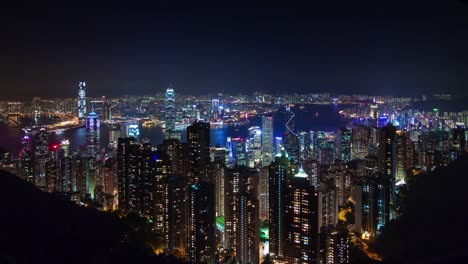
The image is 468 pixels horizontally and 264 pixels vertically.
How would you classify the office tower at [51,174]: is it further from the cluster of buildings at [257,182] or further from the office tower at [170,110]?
the office tower at [170,110]

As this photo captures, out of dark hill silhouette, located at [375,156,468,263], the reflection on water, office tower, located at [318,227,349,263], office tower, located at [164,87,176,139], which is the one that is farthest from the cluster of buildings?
office tower, located at [164,87,176,139]

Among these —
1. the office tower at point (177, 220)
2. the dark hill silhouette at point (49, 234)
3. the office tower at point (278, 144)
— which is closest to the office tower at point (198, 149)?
the office tower at point (177, 220)

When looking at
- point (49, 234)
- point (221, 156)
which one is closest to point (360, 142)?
point (221, 156)

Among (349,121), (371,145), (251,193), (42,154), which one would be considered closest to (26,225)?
(251,193)

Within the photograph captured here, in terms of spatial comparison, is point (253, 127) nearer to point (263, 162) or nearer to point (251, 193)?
point (263, 162)

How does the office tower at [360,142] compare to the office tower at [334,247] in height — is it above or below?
above
